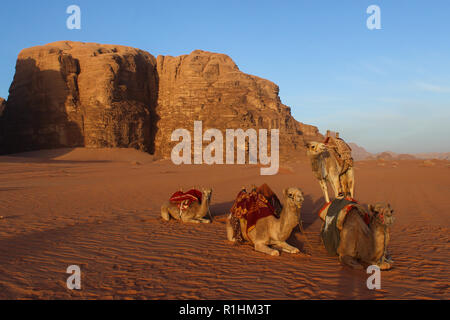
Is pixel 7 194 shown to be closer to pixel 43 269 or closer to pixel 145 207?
pixel 145 207

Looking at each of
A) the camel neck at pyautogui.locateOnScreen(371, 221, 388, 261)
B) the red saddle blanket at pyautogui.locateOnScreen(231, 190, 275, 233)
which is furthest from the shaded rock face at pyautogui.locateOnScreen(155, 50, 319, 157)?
the camel neck at pyautogui.locateOnScreen(371, 221, 388, 261)

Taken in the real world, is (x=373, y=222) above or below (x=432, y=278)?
above

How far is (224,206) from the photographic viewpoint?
40.6 ft

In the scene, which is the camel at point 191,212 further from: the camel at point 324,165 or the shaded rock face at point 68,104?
the shaded rock face at point 68,104

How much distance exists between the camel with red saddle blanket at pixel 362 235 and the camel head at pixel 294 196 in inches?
31.7

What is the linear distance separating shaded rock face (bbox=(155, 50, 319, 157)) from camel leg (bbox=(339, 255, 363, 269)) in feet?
149

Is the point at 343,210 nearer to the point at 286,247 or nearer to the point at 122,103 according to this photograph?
the point at 286,247

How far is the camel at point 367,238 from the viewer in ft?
15.5

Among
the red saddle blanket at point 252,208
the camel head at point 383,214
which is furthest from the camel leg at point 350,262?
the red saddle blanket at point 252,208

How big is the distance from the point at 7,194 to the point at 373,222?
14.6 metres

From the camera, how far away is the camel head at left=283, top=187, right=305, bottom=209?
17.4 ft
